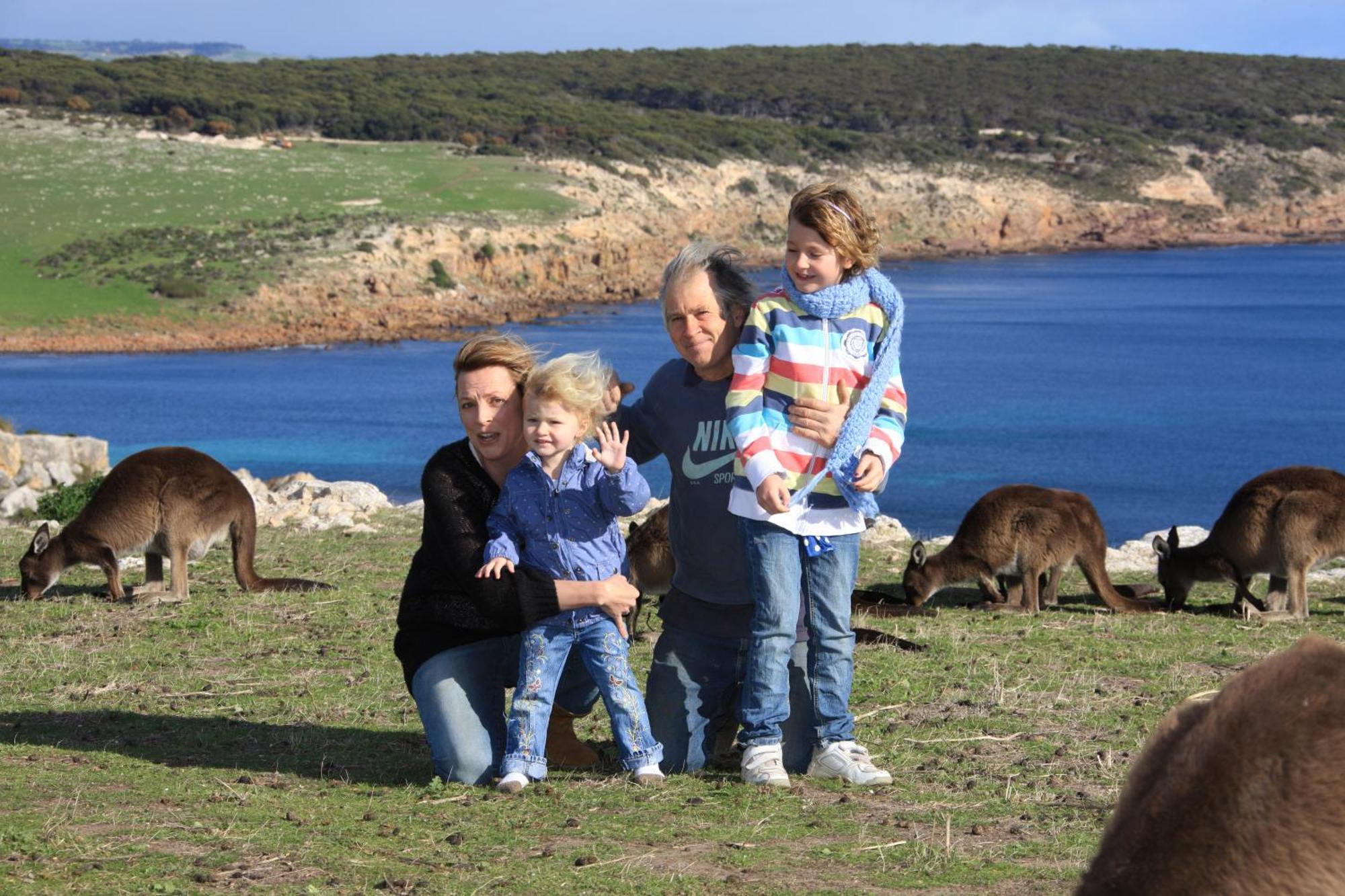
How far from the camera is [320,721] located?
20.5 ft

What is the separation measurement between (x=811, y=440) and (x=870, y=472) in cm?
24

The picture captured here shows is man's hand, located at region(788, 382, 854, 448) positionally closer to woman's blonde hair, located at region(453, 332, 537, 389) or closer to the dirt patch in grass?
woman's blonde hair, located at region(453, 332, 537, 389)

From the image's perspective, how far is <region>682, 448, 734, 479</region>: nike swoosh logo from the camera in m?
5.45

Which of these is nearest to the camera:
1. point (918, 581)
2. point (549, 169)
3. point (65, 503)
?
point (918, 581)

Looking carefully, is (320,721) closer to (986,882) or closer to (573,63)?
(986,882)

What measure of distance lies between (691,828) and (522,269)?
194 feet

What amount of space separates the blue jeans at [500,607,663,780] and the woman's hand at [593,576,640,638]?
0.41ft

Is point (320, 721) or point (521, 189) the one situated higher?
point (521, 189)

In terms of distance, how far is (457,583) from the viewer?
212 inches

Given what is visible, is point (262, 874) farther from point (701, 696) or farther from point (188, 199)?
point (188, 199)

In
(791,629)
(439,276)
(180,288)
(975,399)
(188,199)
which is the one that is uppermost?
(188,199)

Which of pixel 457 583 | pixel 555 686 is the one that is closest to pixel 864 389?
pixel 555 686

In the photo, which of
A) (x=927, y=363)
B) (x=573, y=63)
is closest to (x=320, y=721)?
(x=927, y=363)

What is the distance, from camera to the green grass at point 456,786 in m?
4.18
